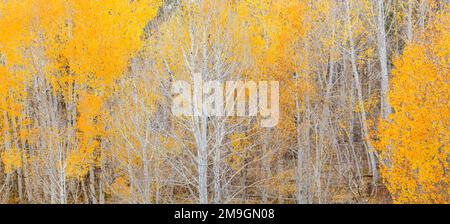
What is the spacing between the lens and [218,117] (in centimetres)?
898

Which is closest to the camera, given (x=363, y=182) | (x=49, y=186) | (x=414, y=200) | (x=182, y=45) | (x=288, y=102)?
(x=182, y=45)

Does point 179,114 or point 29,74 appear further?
point 29,74

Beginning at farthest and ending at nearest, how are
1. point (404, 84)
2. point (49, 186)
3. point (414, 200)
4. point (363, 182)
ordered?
point (363, 182) → point (49, 186) → point (404, 84) → point (414, 200)

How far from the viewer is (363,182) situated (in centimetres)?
1564

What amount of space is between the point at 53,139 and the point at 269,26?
29.4ft

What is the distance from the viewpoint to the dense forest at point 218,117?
30.9 feet

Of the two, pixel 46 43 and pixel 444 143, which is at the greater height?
Result: pixel 46 43

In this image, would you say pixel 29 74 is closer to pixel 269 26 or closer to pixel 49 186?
pixel 49 186

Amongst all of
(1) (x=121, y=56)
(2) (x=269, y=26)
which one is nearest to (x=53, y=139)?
(1) (x=121, y=56)

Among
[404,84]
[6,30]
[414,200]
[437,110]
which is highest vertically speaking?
[6,30]

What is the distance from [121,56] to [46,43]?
9.11 feet

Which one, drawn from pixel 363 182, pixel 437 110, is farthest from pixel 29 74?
pixel 437 110

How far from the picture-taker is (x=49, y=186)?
1305 centimetres

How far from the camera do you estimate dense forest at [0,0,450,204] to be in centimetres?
942
